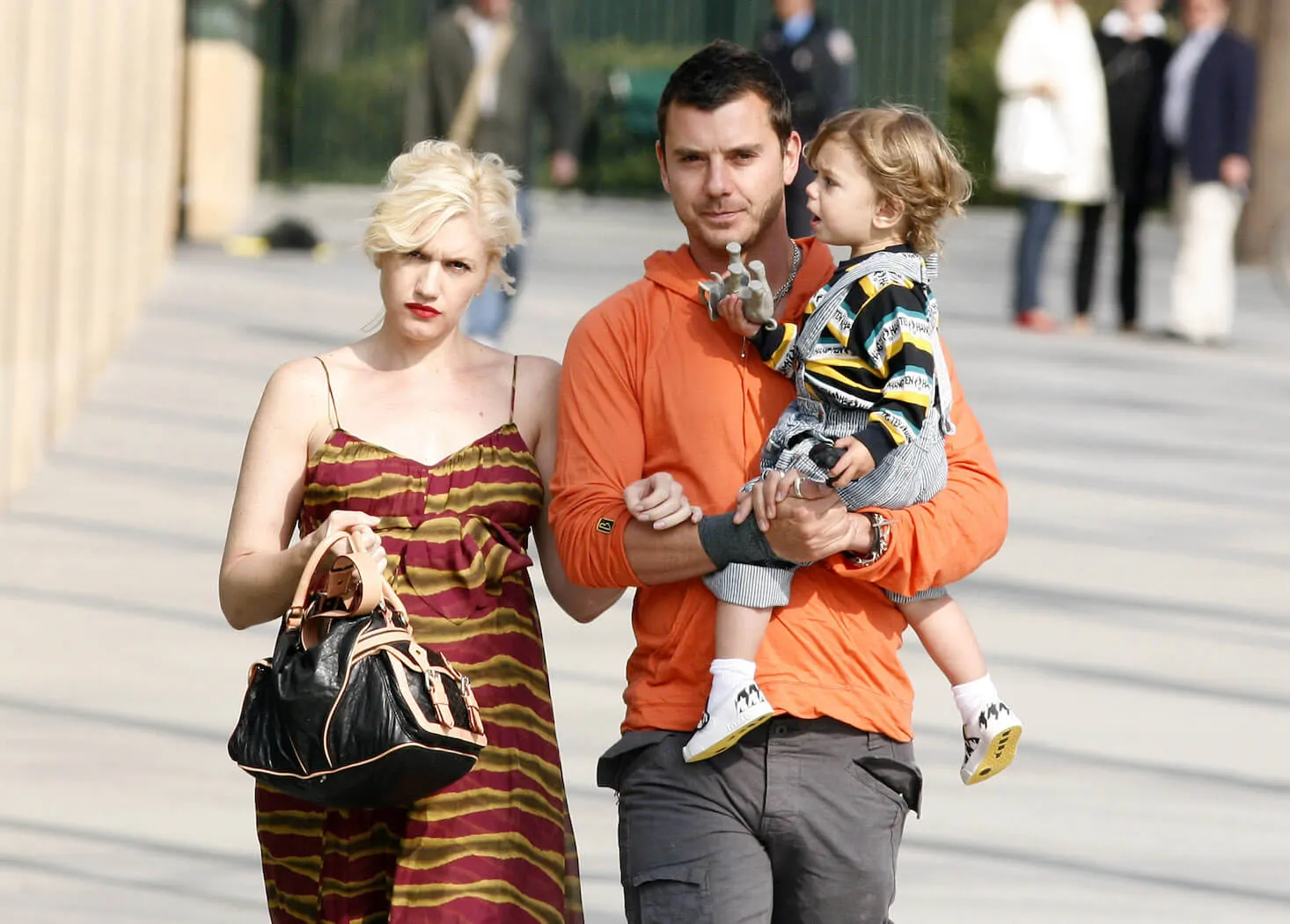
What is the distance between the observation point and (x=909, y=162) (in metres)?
3.41

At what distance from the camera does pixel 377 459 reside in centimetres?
367

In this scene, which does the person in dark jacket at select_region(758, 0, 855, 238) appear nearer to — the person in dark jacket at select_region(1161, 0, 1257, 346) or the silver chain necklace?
the person in dark jacket at select_region(1161, 0, 1257, 346)

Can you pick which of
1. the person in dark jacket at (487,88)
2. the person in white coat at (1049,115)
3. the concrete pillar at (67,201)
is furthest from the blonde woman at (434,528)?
the person in white coat at (1049,115)

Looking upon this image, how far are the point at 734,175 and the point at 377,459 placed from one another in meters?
0.77

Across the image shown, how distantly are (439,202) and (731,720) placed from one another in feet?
3.27

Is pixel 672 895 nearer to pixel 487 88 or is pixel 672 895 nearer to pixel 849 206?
pixel 849 206

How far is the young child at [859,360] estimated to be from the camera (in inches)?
132

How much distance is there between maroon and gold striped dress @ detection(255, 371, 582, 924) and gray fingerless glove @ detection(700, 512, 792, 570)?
42cm

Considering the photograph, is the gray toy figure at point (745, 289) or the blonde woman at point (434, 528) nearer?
the gray toy figure at point (745, 289)

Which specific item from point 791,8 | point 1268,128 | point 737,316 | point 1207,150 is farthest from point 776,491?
point 1268,128

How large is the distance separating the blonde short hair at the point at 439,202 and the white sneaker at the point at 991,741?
112 cm

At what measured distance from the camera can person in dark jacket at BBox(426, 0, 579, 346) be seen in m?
12.4

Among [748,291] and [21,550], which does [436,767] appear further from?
[21,550]

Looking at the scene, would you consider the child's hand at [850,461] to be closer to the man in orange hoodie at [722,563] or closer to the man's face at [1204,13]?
the man in orange hoodie at [722,563]
